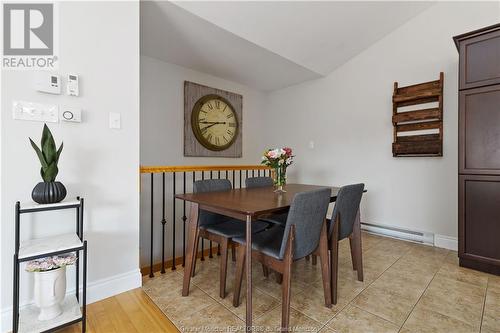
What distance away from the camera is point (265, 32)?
8.97ft

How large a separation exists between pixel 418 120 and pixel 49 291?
147 inches

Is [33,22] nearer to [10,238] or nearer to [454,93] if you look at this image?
[10,238]

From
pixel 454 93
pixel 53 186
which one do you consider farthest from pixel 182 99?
pixel 454 93

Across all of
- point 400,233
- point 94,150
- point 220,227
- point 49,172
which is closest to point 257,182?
point 220,227

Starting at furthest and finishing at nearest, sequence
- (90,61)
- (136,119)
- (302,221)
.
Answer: (136,119) < (90,61) < (302,221)

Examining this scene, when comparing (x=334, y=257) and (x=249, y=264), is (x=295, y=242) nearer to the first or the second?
(x=249, y=264)

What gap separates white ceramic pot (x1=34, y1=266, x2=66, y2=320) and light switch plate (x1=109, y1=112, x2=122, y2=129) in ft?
3.18

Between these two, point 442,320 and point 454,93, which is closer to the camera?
point 442,320

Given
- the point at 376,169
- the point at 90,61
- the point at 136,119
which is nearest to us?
the point at 90,61

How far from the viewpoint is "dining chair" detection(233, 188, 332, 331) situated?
4.50 feet

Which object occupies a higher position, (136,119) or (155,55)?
(155,55)

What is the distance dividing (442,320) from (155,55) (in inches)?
146

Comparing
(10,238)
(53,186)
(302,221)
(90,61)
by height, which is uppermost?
(90,61)

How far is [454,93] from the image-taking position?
109 inches
